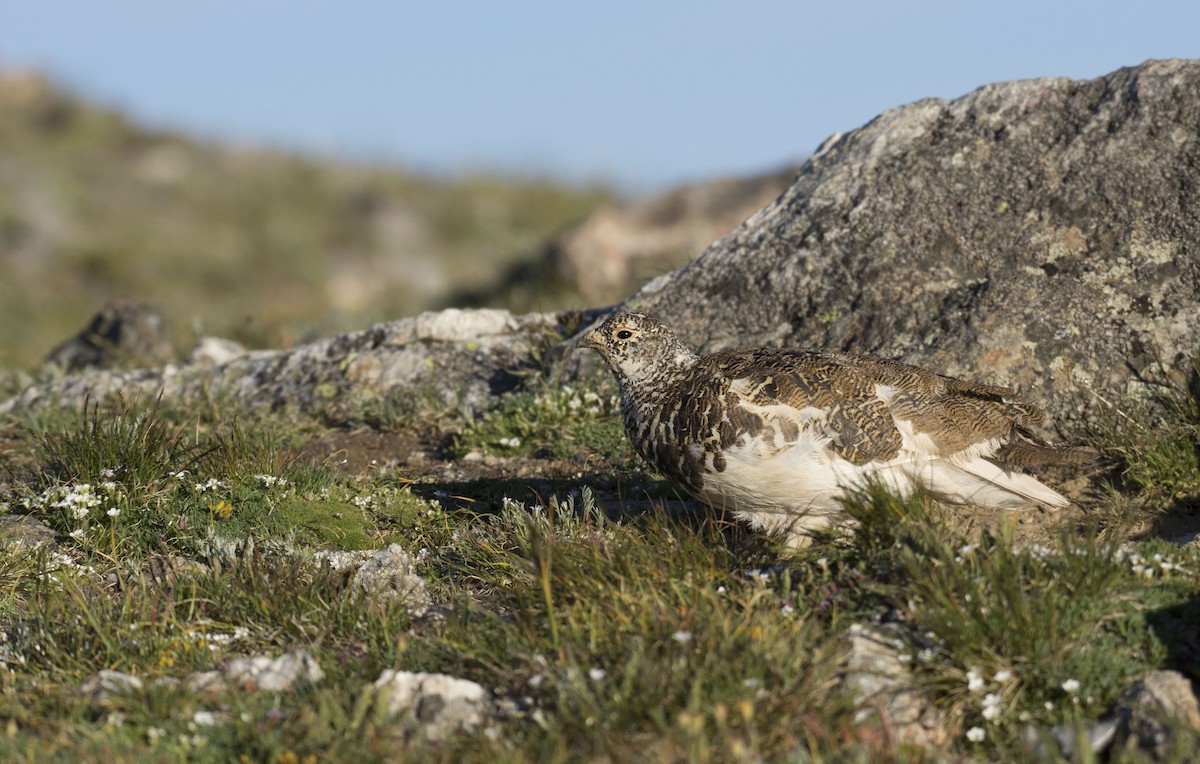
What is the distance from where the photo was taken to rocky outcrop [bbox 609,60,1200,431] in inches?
215

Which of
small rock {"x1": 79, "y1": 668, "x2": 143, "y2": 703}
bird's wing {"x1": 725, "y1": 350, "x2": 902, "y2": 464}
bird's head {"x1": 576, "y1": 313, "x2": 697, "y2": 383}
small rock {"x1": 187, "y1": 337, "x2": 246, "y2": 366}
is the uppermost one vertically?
bird's head {"x1": 576, "y1": 313, "x2": 697, "y2": 383}

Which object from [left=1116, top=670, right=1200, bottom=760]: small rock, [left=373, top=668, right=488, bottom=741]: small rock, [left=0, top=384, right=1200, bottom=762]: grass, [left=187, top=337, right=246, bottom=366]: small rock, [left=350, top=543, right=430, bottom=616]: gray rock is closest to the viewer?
[left=1116, top=670, right=1200, bottom=760]: small rock

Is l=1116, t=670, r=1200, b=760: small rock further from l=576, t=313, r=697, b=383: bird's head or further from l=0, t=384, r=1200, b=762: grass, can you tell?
l=576, t=313, r=697, b=383: bird's head

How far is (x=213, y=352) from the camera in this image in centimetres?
877

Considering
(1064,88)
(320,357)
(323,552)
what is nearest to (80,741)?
(323,552)

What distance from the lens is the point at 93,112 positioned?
87.1 feet

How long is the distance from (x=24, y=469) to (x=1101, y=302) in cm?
574

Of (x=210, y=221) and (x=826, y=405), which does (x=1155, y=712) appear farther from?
(x=210, y=221)

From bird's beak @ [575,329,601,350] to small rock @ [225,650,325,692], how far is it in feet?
6.56

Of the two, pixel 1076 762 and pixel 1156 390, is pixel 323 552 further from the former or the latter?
pixel 1156 390

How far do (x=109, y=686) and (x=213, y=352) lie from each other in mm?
5574

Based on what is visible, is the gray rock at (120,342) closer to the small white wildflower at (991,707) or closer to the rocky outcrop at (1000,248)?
the rocky outcrop at (1000,248)

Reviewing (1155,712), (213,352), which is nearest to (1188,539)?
(1155,712)

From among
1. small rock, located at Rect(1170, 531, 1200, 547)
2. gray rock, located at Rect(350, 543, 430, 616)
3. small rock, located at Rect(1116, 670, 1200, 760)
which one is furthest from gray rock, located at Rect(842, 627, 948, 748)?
gray rock, located at Rect(350, 543, 430, 616)
